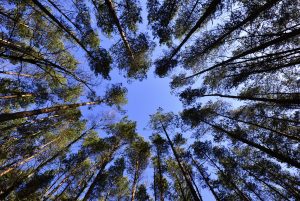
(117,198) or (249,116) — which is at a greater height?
(249,116)

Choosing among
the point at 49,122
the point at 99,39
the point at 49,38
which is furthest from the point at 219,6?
the point at 49,122

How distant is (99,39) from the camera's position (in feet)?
40.2

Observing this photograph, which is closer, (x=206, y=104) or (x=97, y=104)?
(x=97, y=104)

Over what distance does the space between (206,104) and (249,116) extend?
3.16 m

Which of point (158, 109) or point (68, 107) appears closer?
point (68, 107)

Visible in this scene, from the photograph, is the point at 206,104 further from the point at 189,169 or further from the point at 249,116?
the point at 189,169

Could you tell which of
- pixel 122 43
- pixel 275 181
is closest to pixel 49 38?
pixel 122 43

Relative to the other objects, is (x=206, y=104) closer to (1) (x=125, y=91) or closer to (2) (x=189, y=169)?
(2) (x=189, y=169)

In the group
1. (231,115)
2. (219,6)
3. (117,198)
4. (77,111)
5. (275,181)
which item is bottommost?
(275,181)

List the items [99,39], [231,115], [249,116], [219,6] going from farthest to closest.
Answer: [231,115] < [249,116] < [99,39] < [219,6]

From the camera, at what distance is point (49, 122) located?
15516mm

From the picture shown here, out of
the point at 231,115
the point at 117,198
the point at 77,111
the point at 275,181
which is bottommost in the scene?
the point at 275,181

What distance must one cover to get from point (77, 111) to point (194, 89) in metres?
8.91

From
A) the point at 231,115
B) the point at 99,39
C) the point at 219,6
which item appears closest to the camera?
the point at 219,6
